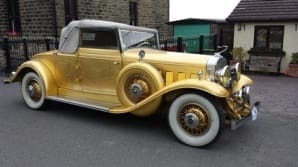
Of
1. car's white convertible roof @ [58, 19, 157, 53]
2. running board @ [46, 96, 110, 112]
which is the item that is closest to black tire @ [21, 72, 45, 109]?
running board @ [46, 96, 110, 112]

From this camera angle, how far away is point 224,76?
3.98 m

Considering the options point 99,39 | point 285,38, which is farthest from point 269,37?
point 99,39

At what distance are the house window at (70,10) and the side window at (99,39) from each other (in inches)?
281

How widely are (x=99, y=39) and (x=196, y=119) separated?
2.25 metres

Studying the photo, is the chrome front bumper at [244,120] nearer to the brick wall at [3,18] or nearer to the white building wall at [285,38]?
the white building wall at [285,38]

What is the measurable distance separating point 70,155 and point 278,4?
1035cm

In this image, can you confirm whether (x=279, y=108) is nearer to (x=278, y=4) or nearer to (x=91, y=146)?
(x=91, y=146)

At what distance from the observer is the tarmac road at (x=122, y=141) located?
3508 mm

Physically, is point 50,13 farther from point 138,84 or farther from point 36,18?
point 138,84

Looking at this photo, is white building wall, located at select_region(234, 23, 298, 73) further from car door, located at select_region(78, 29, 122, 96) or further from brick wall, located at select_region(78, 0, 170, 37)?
car door, located at select_region(78, 29, 122, 96)

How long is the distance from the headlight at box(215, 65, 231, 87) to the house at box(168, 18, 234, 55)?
903 cm

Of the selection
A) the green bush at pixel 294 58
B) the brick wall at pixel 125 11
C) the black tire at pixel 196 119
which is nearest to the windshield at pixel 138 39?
the black tire at pixel 196 119

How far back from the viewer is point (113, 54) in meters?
4.72

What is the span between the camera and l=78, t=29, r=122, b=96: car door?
15.6 feet
